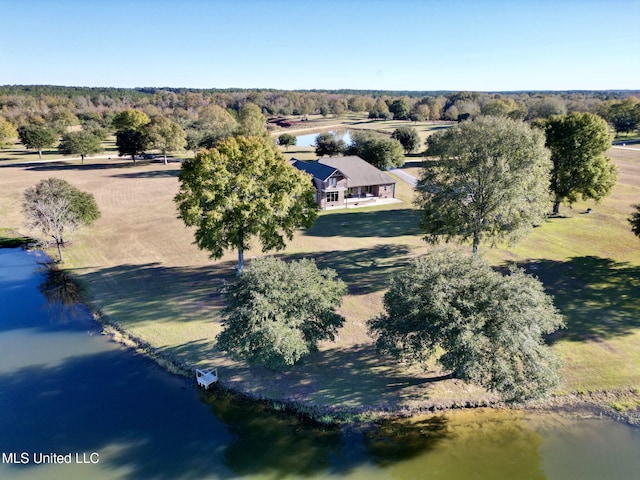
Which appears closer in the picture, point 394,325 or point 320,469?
point 320,469

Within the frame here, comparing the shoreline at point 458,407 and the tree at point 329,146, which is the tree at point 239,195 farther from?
the tree at point 329,146

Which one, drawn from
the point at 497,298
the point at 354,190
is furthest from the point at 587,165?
the point at 497,298

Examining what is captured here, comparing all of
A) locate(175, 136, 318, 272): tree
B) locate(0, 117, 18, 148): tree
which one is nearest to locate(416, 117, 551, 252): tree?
locate(175, 136, 318, 272): tree

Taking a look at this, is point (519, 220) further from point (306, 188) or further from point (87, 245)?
point (87, 245)

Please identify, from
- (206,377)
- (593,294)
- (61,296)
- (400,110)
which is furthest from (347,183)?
(400,110)

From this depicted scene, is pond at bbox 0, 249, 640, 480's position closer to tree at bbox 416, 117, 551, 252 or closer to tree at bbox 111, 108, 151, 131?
tree at bbox 416, 117, 551, 252

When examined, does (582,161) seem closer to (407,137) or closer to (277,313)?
(277,313)
